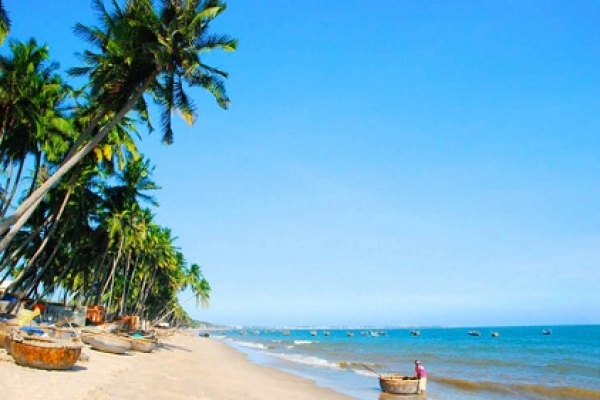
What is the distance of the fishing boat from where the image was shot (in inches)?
824

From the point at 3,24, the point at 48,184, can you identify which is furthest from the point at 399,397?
the point at 3,24

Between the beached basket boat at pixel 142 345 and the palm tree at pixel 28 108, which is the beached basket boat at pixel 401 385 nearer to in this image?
the beached basket boat at pixel 142 345

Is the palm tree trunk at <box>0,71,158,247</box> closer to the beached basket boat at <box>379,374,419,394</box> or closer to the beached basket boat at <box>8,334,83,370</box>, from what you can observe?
the beached basket boat at <box>8,334,83,370</box>

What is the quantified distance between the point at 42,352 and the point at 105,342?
864cm

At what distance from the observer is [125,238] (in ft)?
120

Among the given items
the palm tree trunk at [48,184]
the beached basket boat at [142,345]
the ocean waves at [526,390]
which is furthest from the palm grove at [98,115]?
the ocean waves at [526,390]

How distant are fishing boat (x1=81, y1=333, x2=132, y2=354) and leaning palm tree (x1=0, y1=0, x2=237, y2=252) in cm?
610

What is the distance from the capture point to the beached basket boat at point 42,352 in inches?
510

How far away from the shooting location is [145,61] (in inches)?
698

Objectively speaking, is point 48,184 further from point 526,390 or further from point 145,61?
point 526,390

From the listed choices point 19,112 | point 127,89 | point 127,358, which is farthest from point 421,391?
point 19,112

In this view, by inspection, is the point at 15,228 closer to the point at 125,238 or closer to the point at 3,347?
the point at 3,347

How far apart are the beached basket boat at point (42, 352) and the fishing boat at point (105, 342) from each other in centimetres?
726

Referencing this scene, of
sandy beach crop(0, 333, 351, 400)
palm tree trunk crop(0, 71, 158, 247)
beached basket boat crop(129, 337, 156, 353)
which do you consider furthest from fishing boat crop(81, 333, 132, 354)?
palm tree trunk crop(0, 71, 158, 247)
